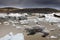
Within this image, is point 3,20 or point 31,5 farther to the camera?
point 3,20

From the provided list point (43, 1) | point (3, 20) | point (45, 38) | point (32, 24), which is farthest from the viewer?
point (3, 20)

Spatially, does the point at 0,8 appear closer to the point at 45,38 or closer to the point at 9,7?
the point at 9,7

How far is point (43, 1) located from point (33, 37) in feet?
1.94

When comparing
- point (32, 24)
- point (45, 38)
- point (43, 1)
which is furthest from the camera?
point (32, 24)

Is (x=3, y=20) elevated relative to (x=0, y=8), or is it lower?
lower

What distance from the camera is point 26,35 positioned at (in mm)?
812

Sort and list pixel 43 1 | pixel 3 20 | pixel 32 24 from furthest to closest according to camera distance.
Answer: pixel 3 20 < pixel 32 24 < pixel 43 1

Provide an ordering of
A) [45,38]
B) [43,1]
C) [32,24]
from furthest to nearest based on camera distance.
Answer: [32,24] → [45,38] → [43,1]

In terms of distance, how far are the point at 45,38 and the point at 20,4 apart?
1.91 ft

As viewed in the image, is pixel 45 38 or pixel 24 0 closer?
pixel 24 0

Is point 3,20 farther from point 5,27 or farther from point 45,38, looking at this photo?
point 45,38

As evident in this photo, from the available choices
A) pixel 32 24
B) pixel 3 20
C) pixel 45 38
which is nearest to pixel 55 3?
pixel 45 38

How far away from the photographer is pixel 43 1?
24 centimetres

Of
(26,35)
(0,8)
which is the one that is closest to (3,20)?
(26,35)
